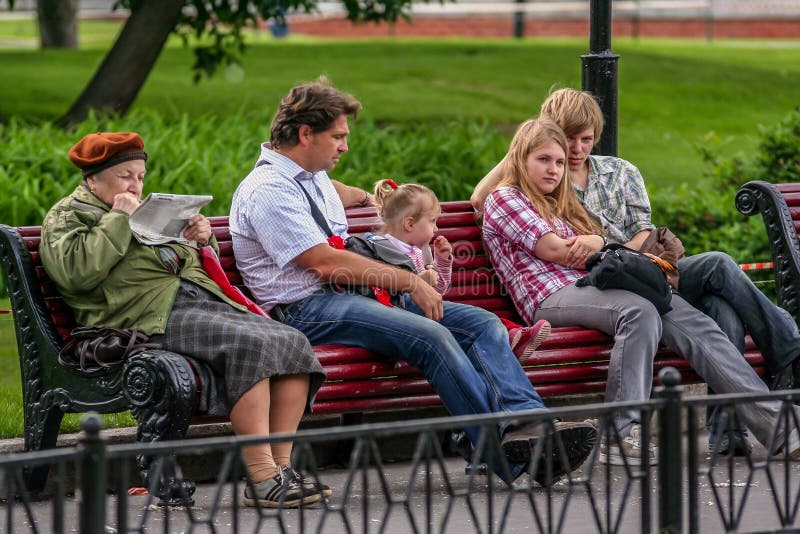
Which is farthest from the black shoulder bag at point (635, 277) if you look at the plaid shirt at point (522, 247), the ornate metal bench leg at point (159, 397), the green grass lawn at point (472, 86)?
the green grass lawn at point (472, 86)

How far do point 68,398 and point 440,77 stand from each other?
15450 millimetres

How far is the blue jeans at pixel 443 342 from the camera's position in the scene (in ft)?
17.9

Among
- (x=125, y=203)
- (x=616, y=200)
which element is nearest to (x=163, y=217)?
(x=125, y=203)

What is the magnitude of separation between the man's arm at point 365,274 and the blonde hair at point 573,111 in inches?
43.3

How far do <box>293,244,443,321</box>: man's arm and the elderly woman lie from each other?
35 centimetres

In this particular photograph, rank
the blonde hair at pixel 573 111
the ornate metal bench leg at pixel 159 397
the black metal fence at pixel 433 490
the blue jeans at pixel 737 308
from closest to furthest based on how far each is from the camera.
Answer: the black metal fence at pixel 433 490
the ornate metal bench leg at pixel 159 397
the blue jeans at pixel 737 308
the blonde hair at pixel 573 111

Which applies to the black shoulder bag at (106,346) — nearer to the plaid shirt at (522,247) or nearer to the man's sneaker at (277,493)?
the man's sneaker at (277,493)

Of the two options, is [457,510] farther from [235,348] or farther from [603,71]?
[603,71]

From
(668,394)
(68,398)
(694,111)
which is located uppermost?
(668,394)

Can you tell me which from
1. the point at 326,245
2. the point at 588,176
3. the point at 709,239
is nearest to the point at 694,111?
the point at 709,239

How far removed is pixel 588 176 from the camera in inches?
257

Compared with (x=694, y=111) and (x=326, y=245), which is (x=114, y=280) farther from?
(x=694, y=111)

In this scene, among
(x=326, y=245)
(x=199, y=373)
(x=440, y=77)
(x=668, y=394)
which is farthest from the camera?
(x=440, y=77)

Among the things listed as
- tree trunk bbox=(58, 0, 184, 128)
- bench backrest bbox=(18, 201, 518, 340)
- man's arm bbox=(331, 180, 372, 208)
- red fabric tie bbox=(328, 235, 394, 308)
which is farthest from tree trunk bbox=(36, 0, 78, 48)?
red fabric tie bbox=(328, 235, 394, 308)
